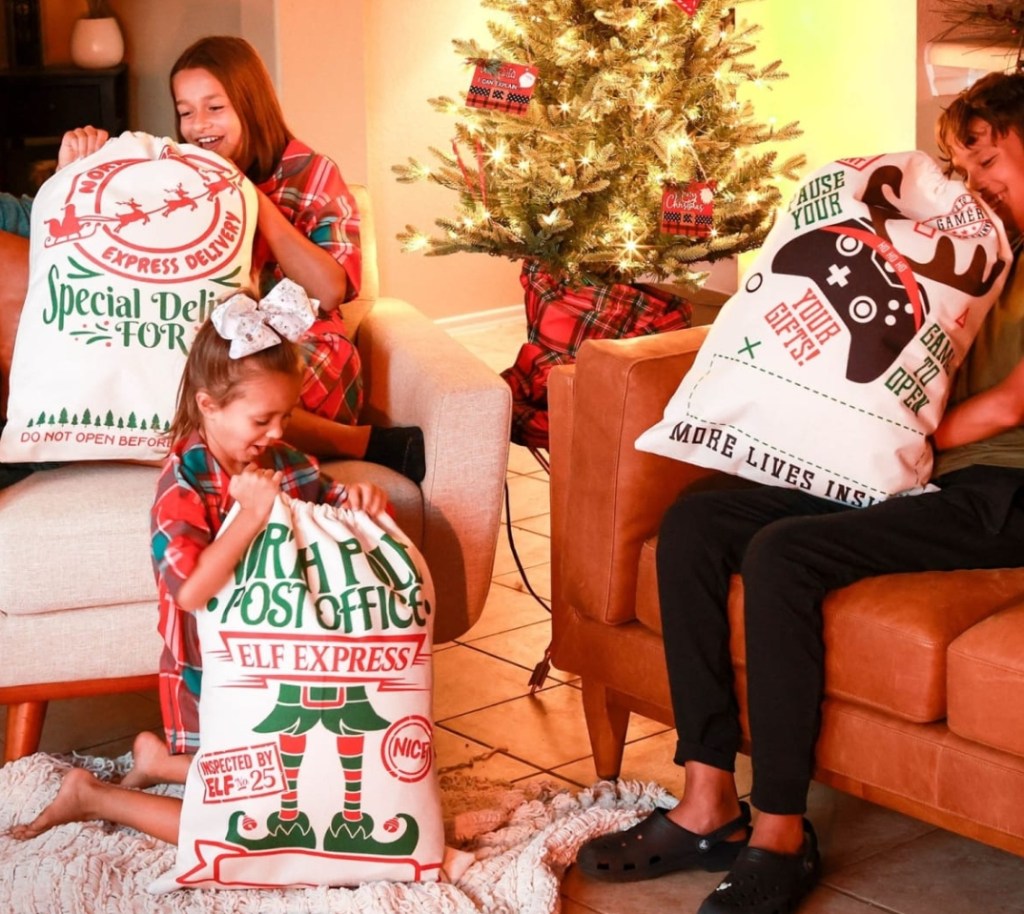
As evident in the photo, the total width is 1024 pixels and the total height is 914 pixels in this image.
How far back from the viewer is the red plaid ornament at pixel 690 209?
3281mm

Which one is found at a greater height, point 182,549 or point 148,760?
point 182,549

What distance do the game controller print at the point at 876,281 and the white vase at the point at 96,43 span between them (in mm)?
4047

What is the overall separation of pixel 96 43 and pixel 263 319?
3.76 meters

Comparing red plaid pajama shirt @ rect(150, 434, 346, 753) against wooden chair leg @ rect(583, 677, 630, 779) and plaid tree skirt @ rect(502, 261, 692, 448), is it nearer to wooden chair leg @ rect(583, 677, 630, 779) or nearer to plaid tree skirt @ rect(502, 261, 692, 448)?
wooden chair leg @ rect(583, 677, 630, 779)

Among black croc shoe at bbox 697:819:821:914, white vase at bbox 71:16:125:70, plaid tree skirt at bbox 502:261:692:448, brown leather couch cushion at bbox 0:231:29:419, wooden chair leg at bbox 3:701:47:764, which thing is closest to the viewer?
black croc shoe at bbox 697:819:821:914

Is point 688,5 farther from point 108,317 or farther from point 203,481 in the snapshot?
point 203,481

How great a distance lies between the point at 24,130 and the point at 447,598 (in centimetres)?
373

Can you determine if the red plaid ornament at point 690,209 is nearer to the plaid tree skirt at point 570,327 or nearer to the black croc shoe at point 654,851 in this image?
the plaid tree skirt at point 570,327

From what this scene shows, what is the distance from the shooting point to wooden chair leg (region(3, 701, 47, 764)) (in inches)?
90.0

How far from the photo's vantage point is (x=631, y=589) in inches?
87.5

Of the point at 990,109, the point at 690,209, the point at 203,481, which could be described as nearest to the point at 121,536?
the point at 203,481

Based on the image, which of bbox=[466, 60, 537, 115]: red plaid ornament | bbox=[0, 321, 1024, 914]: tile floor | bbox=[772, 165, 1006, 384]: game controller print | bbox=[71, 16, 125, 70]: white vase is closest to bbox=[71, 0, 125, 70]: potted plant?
bbox=[71, 16, 125, 70]: white vase

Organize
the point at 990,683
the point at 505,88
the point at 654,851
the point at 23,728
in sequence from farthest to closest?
1. the point at 505,88
2. the point at 23,728
3. the point at 654,851
4. the point at 990,683

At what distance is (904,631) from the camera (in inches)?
73.2
